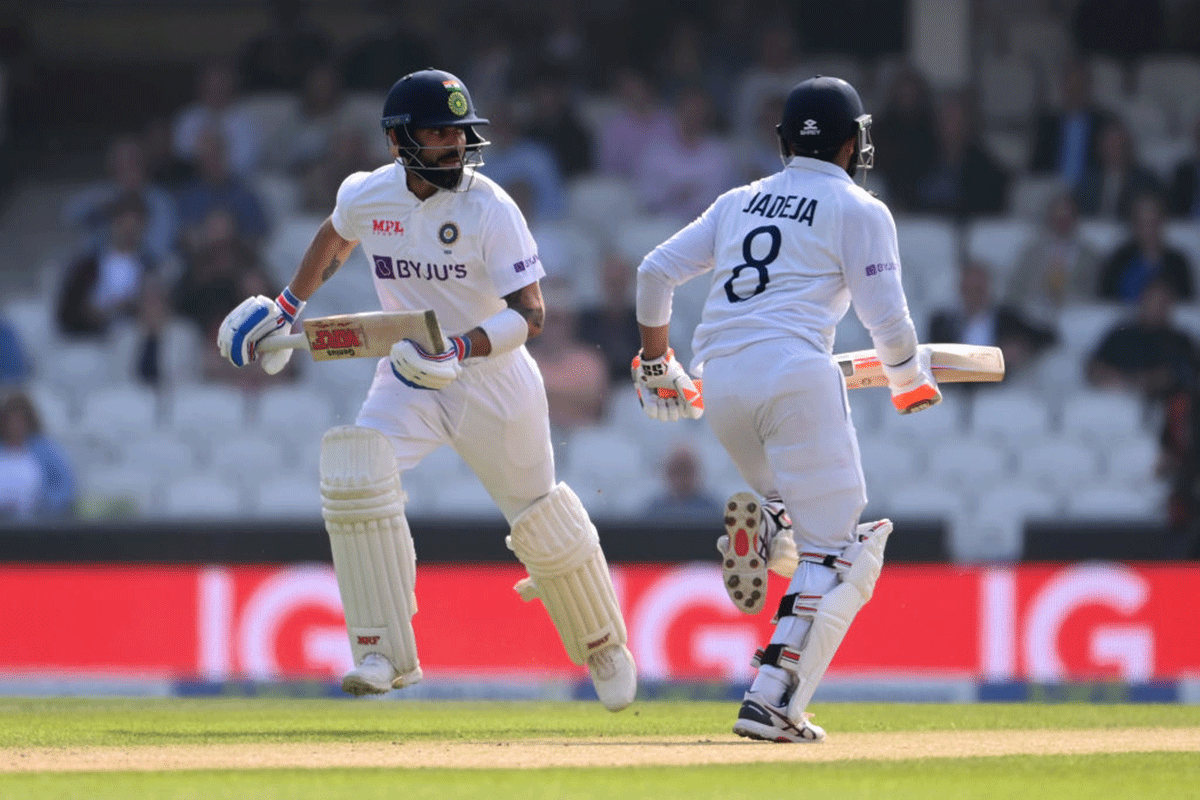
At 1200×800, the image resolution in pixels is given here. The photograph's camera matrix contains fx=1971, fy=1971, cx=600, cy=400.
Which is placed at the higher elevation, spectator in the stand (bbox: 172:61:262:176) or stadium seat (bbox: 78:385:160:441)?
spectator in the stand (bbox: 172:61:262:176)

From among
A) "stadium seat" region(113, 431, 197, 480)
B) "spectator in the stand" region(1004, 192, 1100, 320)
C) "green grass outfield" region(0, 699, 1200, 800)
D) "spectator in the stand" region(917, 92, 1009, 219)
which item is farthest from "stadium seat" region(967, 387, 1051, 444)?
"stadium seat" region(113, 431, 197, 480)

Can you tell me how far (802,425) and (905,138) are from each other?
614 cm

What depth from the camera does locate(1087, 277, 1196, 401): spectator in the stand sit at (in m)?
9.86

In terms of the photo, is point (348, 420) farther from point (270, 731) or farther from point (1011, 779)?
point (1011, 779)

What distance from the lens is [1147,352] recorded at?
1005cm

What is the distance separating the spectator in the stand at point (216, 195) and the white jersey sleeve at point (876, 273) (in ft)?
21.3

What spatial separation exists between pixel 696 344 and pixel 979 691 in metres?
3.19

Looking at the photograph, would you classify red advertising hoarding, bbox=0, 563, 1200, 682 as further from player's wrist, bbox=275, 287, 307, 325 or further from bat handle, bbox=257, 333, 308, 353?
bat handle, bbox=257, 333, 308, 353

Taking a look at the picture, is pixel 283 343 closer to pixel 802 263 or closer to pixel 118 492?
pixel 802 263

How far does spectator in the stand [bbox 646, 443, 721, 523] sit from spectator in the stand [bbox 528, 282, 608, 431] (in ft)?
2.19

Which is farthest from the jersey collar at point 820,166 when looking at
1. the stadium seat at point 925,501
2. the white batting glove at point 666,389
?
the stadium seat at point 925,501

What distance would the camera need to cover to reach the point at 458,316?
18.8 feet

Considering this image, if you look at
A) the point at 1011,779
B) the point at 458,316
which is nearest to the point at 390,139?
the point at 458,316

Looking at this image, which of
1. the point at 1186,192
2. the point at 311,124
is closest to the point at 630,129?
the point at 311,124
